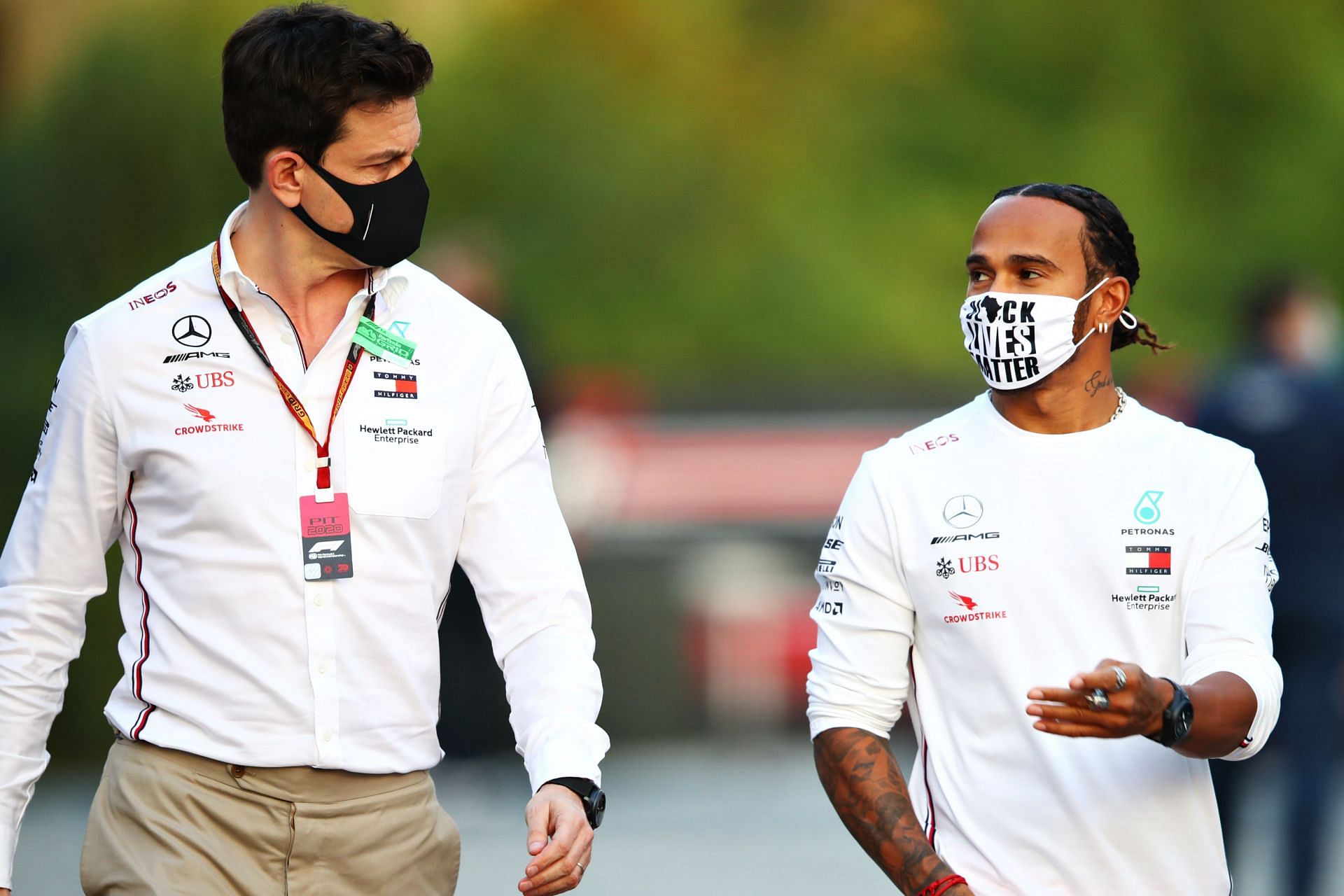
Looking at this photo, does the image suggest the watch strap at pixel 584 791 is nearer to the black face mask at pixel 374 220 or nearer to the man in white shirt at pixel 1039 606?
the man in white shirt at pixel 1039 606

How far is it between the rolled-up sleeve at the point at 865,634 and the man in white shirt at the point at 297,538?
47 centimetres

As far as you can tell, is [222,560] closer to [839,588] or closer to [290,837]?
[290,837]

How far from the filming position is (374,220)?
12.0 feet

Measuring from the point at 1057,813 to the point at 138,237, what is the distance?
1112cm

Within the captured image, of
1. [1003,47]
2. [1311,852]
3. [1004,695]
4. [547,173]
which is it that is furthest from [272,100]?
[1003,47]

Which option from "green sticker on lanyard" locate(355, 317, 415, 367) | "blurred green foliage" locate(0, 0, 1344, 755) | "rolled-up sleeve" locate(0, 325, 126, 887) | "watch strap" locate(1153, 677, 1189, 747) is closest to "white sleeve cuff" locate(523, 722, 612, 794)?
"green sticker on lanyard" locate(355, 317, 415, 367)

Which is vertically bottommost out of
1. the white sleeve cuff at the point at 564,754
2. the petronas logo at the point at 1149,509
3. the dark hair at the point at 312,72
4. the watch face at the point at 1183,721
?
the white sleeve cuff at the point at 564,754

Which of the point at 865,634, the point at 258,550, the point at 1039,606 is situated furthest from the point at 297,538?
the point at 1039,606

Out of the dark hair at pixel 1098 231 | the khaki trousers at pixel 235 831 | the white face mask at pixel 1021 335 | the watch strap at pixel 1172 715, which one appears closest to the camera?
the watch strap at pixel 1172 715

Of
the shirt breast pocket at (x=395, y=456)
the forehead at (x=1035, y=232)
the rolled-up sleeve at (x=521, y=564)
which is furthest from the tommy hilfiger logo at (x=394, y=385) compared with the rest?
the forehead at (x=1035, y=232)

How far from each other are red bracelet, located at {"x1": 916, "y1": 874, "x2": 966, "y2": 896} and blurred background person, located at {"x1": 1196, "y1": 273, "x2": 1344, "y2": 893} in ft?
12.4

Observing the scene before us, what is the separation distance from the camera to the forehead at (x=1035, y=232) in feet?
12.6

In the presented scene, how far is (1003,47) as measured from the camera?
68.0ft

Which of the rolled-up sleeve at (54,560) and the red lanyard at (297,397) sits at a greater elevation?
the red lanyard at (297,397)
